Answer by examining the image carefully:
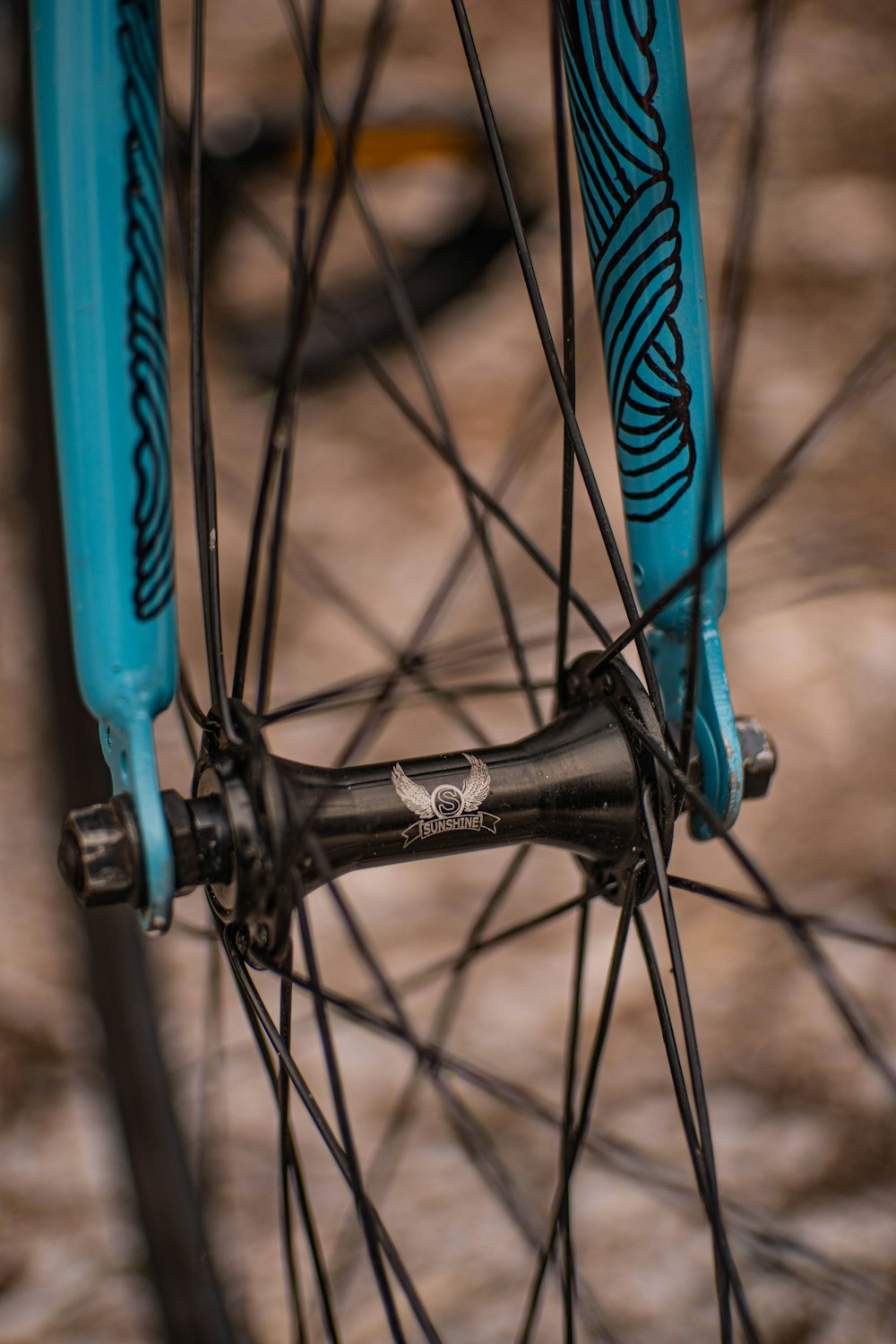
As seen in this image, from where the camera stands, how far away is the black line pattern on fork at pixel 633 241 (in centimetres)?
31

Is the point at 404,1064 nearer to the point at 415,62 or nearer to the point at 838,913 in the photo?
the point at 838,913

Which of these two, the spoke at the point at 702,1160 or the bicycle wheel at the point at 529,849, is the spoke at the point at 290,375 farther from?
the spoke at the point at 702,1160

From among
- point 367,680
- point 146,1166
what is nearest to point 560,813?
point 367,680

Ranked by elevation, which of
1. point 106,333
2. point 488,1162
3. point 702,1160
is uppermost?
point 106,333

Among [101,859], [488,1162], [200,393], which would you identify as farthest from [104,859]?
[488,1162]

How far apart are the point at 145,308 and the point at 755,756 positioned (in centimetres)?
21

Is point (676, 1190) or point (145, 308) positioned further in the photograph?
point (676, 1190)

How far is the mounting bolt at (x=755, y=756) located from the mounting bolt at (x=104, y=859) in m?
0.16

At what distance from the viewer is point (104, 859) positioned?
305mm

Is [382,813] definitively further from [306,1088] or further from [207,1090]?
[207,1090]

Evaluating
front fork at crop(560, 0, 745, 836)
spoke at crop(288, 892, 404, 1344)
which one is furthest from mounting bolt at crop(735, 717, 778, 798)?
spoke at crop(288, 892, 404, 1344)

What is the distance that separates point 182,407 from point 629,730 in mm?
635

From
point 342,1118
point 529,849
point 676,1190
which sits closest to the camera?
point 342,1118

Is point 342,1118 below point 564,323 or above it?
below
